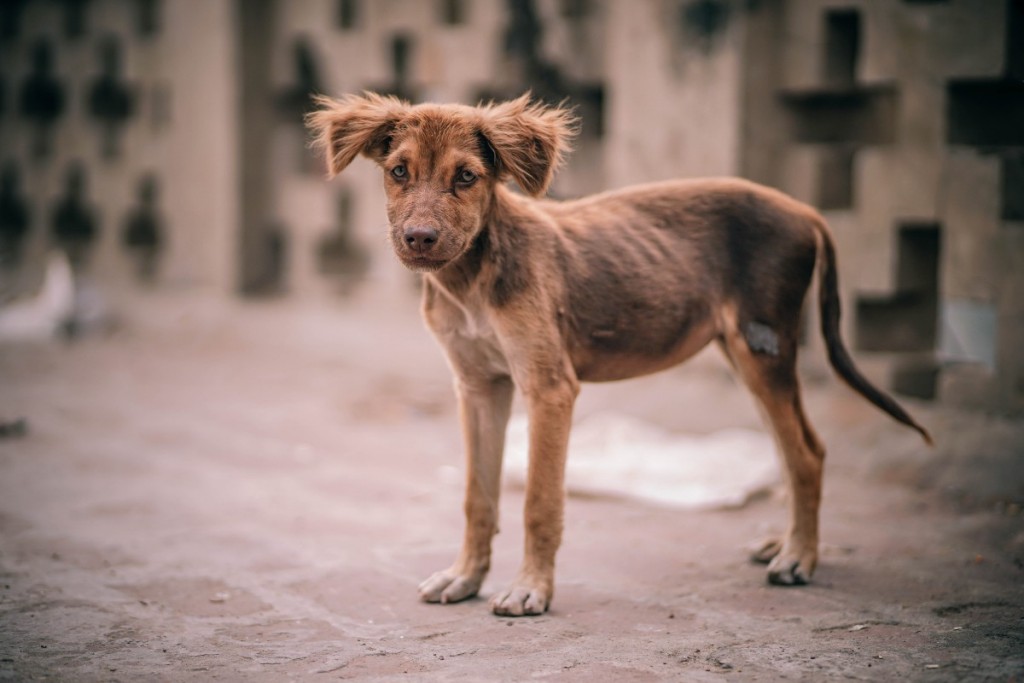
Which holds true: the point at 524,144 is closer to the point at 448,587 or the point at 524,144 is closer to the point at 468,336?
the point at 468,336

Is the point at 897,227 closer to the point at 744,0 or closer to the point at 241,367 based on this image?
the point at 744,0

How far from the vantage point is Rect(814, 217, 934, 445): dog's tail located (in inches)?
174

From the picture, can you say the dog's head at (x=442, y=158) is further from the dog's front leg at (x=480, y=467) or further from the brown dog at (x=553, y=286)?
the dog's front leg at (x=480, y=467)

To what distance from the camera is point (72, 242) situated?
10.2 meters

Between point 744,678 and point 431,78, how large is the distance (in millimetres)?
5516

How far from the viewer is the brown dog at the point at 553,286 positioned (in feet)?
12.5

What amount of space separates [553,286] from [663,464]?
6.65 feet

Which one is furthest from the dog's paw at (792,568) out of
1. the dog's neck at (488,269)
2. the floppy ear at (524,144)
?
the floppy ear at (524,144)

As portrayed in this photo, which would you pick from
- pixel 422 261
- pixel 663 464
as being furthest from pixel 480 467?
pixel 663 464

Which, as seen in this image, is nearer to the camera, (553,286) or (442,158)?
(442,158)

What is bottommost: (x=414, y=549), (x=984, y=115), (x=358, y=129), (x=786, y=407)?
(x=414, y=549)

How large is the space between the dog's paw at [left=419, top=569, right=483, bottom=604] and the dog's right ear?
4.91ft

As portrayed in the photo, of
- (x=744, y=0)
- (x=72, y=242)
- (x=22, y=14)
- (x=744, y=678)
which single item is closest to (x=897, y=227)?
(x=744, y=0)

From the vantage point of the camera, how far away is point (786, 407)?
432 centimetres
